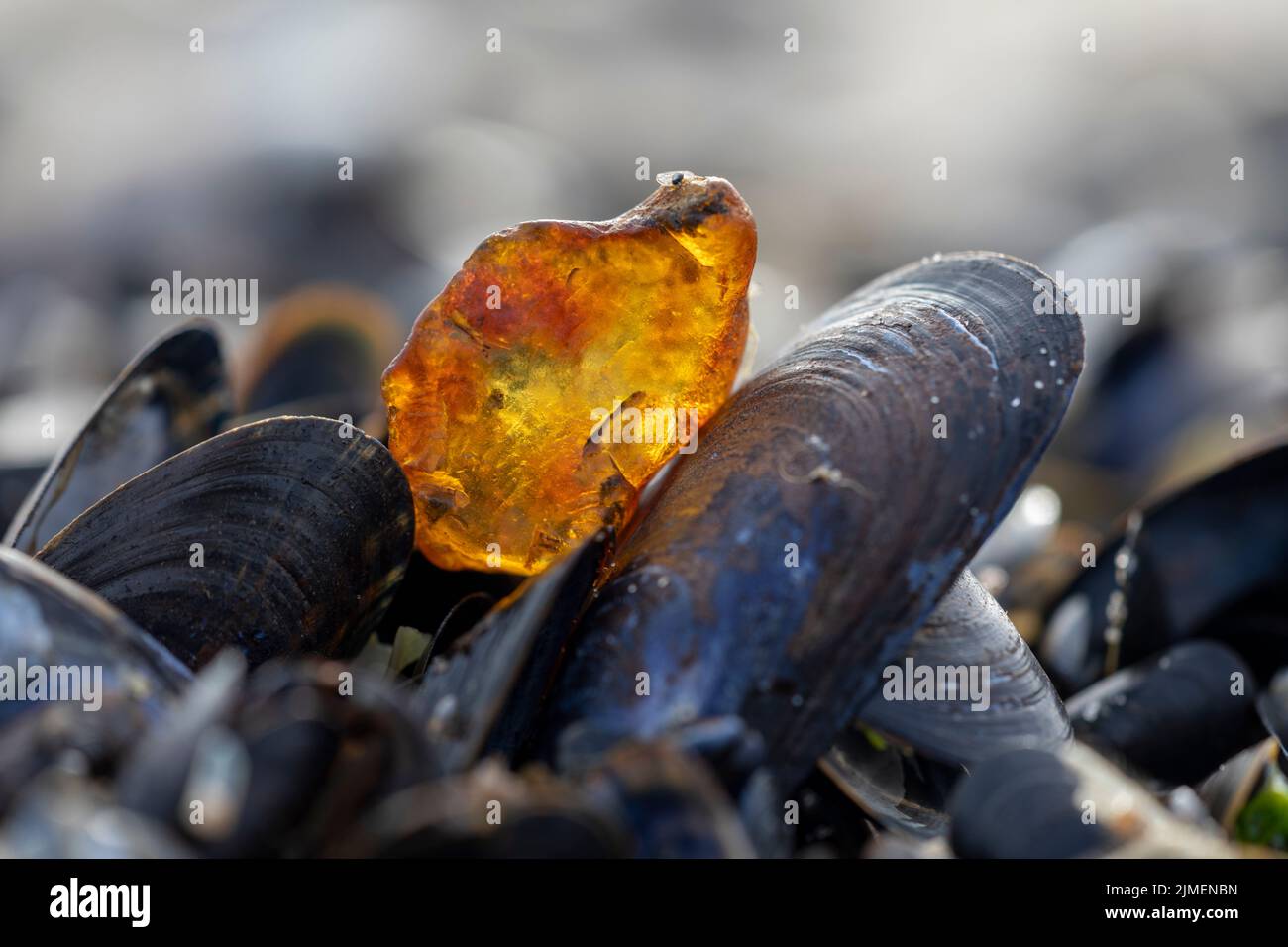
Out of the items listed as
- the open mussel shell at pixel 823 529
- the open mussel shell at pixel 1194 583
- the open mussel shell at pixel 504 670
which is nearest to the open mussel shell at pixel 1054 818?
the open mussel shell at pixel 823 529

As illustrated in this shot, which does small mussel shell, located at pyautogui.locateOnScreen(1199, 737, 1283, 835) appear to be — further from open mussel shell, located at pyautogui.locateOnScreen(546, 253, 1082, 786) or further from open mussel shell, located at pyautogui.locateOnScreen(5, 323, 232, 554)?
open mussel shell, located at pyautogui.locateOnScreen(5, 323, 232, 554)

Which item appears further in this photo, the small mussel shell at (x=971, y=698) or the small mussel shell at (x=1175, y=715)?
the small mussel shell at (x=1175, y=715)

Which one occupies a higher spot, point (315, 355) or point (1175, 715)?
point (315, 355)

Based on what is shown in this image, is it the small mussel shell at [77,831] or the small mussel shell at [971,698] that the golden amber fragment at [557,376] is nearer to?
the small mussel shell at [971,698]
